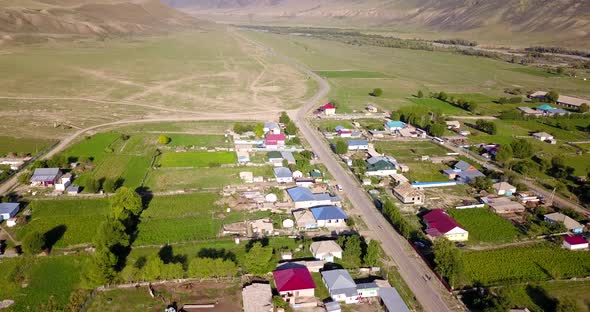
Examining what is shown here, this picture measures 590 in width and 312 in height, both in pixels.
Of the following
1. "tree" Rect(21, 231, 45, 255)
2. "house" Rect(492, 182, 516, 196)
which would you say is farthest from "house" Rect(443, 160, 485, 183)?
"tree" Rect(21, 231, 45, 255)

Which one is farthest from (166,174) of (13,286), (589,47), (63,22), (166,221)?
(589,47)

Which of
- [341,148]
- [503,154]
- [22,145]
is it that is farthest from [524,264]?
[22,145]

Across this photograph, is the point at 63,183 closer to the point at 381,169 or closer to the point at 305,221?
the point at 305,221

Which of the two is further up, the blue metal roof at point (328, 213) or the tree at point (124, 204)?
the tree at point (124, 204)

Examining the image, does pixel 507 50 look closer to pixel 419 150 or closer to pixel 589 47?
pixel 589 47

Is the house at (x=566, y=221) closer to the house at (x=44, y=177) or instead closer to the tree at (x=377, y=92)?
the house at (x=44, y=177)

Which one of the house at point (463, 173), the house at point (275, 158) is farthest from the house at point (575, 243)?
the house at point (275, 158)
